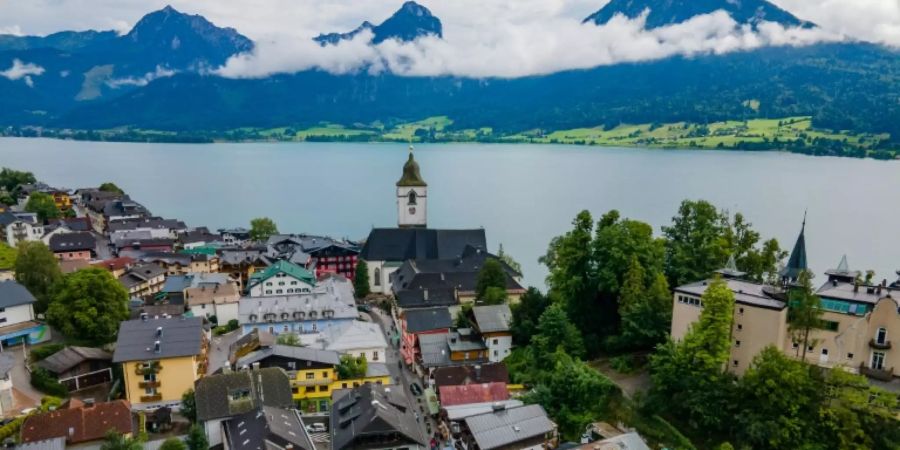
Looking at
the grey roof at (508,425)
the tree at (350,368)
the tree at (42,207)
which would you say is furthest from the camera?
the tree at (42,207)

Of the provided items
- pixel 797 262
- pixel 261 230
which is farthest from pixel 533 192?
pixel 797 262

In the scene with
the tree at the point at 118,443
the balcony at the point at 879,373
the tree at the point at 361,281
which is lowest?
the tree at the point at 361,281

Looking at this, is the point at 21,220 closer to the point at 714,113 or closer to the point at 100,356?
the point at 100,356

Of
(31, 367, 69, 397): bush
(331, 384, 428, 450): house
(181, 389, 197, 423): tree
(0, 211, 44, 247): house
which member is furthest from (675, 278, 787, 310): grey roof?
(0, 211, 44, 247): house

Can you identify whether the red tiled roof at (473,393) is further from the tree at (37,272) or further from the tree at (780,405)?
the tree at (37,272)

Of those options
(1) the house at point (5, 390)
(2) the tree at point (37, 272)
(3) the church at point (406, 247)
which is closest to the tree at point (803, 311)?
(3) the church at point (406, 247)

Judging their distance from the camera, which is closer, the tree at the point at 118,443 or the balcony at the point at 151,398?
the tree at the point at 118,443
